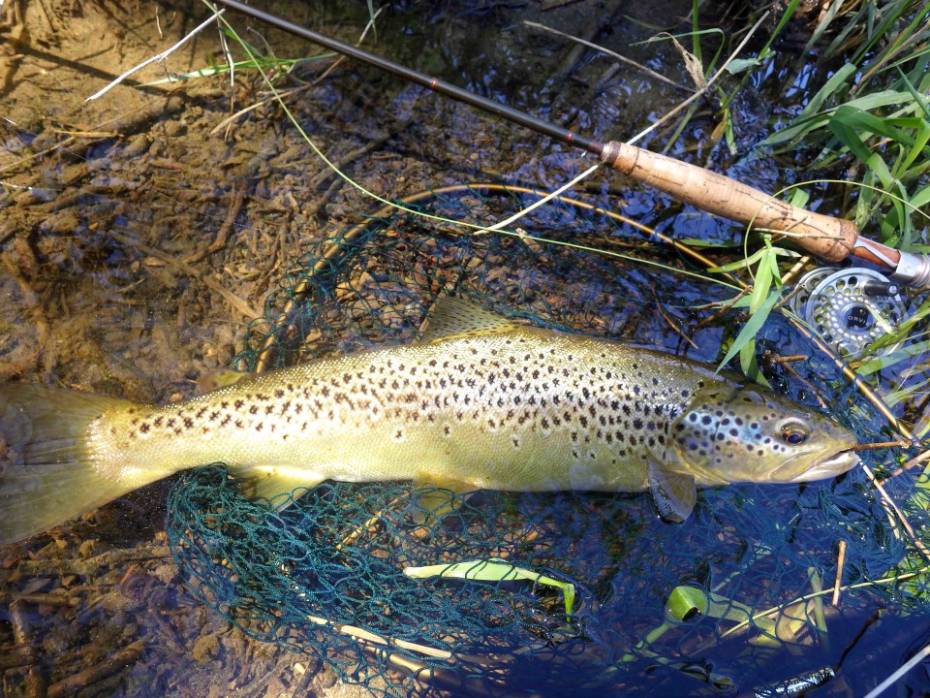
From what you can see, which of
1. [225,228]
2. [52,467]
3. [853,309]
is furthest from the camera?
[225,228]

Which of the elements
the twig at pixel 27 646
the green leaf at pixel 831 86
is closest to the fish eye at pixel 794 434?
the green leaf at pixel 831 86

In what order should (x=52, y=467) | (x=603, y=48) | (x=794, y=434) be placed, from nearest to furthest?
(x=52, y=467) < (x=794, y=434) < (x=603, y=48)

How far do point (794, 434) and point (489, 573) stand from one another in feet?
4.92

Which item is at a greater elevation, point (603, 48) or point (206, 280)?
point (603, 48)

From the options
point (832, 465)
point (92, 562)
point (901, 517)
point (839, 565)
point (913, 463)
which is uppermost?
point (832, 465)

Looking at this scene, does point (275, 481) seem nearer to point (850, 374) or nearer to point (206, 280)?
point (206, 280)

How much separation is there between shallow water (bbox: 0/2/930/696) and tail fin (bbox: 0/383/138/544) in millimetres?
434

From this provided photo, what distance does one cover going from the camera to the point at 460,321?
2771 millimetres

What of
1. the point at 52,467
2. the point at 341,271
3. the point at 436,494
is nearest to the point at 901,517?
the point at 436,494

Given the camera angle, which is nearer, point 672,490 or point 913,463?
point 672,490

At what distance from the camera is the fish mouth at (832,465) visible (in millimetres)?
2670

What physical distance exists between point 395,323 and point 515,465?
1.04m

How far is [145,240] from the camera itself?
319cm

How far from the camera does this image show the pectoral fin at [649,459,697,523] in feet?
8.79
